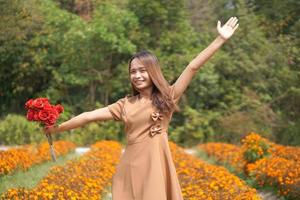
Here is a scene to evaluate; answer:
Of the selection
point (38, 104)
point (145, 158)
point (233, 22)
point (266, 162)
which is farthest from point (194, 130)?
point (145, 158)

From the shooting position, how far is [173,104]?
3.24m

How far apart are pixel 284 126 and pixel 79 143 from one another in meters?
7.28

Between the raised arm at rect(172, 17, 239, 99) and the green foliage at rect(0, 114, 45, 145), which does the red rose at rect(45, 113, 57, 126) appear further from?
the green foliage at rect(0, 114, 45, 145)

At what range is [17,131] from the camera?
63.9 feet

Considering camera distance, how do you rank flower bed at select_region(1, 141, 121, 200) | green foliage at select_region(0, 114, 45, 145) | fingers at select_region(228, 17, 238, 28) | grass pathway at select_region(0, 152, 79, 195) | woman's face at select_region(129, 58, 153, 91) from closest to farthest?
Result: 1. woman's face at select_region(129, 58, 153, 91)
2. fingers at select_region(228, 17, 238, 28)
3. flower bed at select_region(1, 141, 121, 200)
4. grass pathway at select_region(0, 152, 79, 195)
5. green foliage at select_region(0, 114, 45, 145)

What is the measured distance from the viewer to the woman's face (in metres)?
3.30

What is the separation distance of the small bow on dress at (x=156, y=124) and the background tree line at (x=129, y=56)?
17.0m

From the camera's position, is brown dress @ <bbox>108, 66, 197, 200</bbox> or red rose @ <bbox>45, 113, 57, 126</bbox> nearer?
brown dress @ <bbox>108, 66, 197, 200</bbox>

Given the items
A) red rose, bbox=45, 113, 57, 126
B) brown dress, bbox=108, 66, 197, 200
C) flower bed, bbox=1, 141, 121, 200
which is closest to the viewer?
brown dress, bbox=108, 66, 197, 200

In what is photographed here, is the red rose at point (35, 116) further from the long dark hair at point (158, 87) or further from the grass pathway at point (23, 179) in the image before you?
the grass pathway at point (23, 179)

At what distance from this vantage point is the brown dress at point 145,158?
317 cm

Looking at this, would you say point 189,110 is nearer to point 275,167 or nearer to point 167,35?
point 167,35

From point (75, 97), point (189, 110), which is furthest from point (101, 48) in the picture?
point (189, 110)

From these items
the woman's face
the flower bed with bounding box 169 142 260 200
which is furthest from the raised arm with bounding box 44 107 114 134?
the flower bed with bounding box 169 142 260 200
